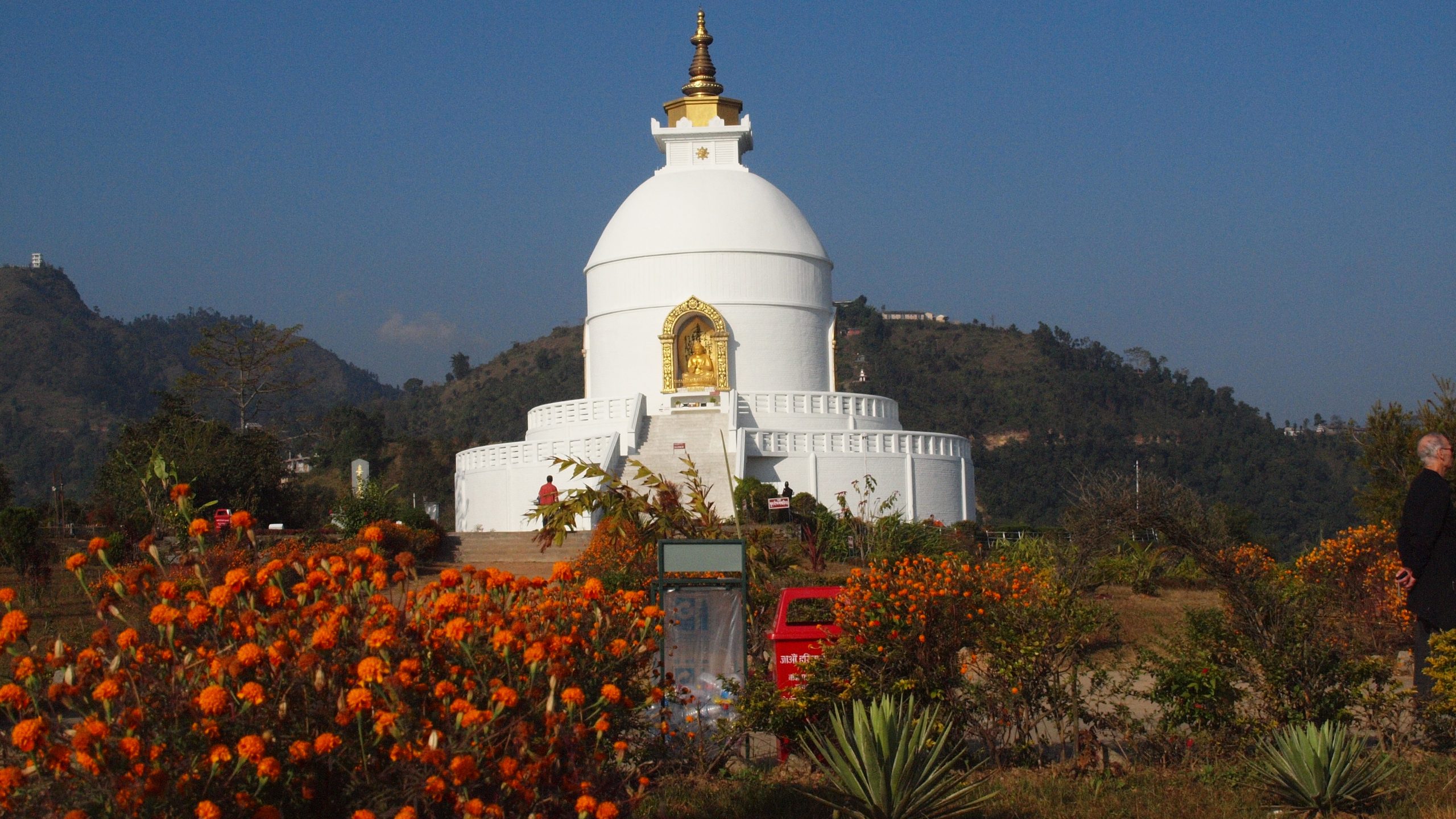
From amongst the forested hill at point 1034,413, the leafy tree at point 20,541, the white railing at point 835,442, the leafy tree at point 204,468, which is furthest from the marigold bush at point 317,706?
the forested hill at point 1034,413

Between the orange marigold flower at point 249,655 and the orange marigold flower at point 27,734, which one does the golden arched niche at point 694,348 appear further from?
the orange marigold flower at point 27,734

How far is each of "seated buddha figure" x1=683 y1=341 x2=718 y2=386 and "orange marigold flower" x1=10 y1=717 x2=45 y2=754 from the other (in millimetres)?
27781

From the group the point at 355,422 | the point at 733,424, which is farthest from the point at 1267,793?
the point at 355,422

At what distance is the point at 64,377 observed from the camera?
126 meters

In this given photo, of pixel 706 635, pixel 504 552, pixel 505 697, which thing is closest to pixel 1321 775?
pixel 706 635

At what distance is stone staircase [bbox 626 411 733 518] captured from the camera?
27.7m

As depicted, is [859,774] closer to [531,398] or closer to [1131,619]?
[1131,619]

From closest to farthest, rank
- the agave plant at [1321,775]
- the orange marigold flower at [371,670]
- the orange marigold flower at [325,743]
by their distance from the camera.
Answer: the orange marigold flower at [325,743]
the orange marigold flower at [371,670]
the agave plant at [1321,775]

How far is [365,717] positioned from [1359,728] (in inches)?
259

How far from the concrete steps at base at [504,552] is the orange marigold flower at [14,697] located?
17.5 meters

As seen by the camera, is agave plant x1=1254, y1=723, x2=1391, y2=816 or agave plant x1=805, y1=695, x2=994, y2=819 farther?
agave plant x1=1254, y1=723, x2=1391, y2=816

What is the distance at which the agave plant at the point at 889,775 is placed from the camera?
630 centimetres

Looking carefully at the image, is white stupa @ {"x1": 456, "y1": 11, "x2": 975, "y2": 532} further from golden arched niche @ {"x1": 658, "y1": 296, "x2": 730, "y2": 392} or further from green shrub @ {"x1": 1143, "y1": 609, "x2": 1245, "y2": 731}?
green shrub @ {"x1": 1143, "y1": 609, "x2": 1245, "y2": 731}

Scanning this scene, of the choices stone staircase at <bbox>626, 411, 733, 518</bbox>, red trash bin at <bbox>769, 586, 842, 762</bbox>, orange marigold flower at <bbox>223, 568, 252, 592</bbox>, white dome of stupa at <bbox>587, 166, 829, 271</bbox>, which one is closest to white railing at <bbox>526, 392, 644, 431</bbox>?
stone staircase at <bbox>626, 411, 733, 518</bbox>
